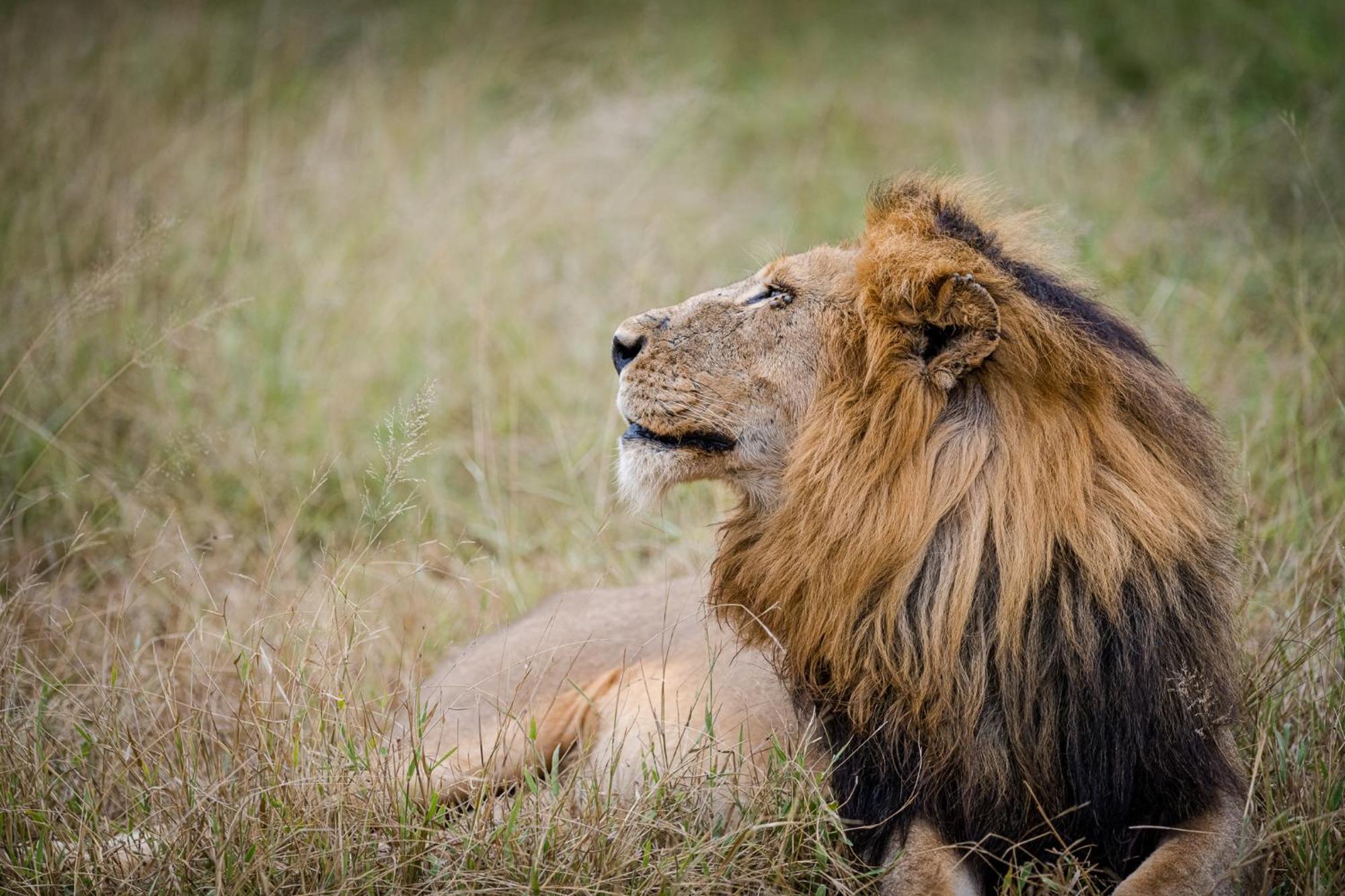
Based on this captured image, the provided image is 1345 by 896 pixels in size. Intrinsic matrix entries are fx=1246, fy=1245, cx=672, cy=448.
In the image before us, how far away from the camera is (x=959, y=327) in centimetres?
254

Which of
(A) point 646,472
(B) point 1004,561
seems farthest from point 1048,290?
(A) point 646,472

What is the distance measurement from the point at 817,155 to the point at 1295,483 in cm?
481

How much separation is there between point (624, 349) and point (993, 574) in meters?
1.04

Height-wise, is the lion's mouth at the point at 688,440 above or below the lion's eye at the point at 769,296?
below

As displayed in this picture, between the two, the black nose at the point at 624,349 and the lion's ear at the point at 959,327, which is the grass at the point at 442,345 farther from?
the lion's ear at the point at 959,327

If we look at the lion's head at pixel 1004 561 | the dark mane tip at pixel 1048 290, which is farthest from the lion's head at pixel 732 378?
the dark mane tip at pixel 1048 290

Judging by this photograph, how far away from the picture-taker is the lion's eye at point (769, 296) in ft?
9.73

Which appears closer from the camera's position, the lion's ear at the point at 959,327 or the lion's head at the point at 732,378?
the lion's ear at the point at 959,327

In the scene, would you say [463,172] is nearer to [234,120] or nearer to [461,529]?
[234,120]

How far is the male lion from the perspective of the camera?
2482 mm

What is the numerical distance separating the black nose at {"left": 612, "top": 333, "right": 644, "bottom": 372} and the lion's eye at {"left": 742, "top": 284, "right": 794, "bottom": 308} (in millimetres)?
281

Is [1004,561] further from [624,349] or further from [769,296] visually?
[624,349]

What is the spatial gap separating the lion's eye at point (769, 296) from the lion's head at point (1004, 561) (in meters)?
0.26

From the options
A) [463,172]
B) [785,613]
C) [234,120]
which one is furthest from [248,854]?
[234,120]
